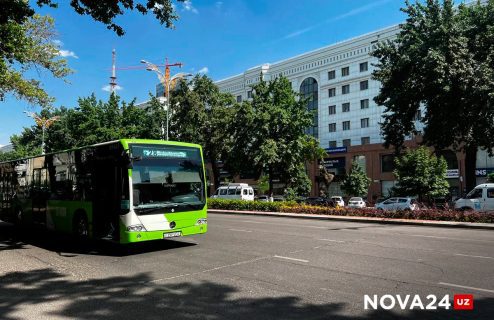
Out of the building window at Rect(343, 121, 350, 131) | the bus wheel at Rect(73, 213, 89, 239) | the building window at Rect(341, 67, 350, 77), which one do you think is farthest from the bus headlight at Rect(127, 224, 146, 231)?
the building window at Rect(341, 67, 350, 77)

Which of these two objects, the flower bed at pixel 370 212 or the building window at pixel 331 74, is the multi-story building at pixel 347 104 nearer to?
the building window at pixel 331 74

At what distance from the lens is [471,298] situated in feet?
19.9

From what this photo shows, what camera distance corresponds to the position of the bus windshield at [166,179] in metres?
10.2

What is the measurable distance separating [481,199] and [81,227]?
22.4m

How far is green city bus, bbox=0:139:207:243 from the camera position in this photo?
10.1m

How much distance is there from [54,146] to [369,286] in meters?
51.4

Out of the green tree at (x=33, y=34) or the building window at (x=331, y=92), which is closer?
the green tree at (x=33, y=34)

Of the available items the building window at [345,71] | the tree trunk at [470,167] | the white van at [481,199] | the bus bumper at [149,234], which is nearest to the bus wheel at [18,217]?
the bus bumper at [149,234]

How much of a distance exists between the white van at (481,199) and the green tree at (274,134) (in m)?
13.2

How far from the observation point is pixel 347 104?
2398 inches

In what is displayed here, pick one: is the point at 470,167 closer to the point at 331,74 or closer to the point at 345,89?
the point at 345,89

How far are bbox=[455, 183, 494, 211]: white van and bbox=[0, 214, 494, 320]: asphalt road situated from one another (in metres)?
13.5

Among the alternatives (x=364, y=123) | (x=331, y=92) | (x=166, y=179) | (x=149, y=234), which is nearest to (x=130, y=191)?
(x=166, y=179)

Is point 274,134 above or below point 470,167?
above
